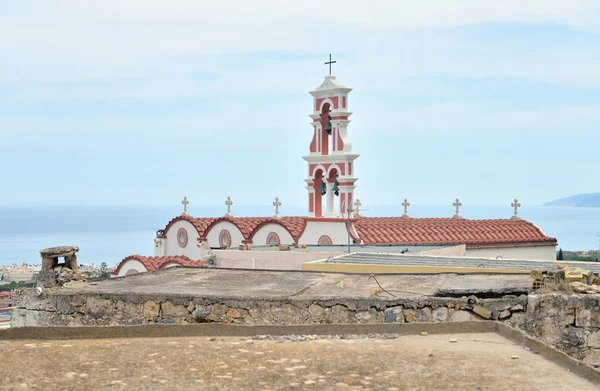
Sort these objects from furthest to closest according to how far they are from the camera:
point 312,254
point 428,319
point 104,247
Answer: point 104,247
point 312,254
point 428,319

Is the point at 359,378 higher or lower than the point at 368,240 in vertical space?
lower

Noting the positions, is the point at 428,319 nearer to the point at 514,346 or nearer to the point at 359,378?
the point at 514,346

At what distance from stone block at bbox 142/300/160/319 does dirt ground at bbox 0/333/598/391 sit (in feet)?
9.93

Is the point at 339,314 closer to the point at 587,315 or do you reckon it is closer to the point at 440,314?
Result: the point at 440,314

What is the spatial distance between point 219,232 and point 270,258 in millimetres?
12325

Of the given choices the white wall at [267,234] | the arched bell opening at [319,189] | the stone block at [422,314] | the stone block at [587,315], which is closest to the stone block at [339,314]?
the stone block at [422,314]

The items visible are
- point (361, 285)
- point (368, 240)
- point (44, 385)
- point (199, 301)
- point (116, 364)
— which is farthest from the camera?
point (368, 240)

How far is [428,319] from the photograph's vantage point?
11.0 m

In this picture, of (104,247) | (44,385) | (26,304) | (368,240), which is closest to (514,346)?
(44,385)

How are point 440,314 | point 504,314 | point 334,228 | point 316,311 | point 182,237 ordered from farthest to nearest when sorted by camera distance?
point 182,237
point 334,228
point 316,311
point 440,314
point 504,314

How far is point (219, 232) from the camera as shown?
33.6 meters

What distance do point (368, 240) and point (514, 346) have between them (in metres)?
20.0

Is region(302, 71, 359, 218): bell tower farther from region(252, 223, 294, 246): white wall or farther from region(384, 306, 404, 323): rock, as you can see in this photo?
region(384, 306, 404, 323): rock

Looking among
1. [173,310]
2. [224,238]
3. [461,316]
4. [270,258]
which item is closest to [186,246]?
[224,238]
